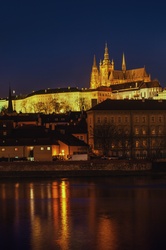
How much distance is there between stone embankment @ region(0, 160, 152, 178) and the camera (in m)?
54.1

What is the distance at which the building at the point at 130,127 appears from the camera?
233 feet

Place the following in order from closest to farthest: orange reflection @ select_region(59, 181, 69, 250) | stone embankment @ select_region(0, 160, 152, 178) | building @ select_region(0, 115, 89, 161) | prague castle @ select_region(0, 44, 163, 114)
Result: orange reflection @ select_region(59, 181, 69, 250)
stone embankment @ select_region(0, 160, 152, 178)
building @ select_region(0, 115, 89, 161)
prague castle @ select_region(0, 44, 163, 114)

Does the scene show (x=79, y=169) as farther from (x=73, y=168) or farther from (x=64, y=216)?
(x=64, y=216)

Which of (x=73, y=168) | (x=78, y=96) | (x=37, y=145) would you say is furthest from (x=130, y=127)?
(x=78, y=96)

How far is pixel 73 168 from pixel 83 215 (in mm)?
24335

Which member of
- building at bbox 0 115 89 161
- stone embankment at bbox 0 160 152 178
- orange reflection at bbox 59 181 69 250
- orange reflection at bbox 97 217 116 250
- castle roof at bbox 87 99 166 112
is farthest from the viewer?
castle roof at bbox 87 99 166 112

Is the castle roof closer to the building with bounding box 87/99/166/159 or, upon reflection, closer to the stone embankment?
the building with bounding box 87/99/166/159

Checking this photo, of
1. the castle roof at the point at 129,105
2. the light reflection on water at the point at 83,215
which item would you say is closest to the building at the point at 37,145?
the castle roof at the point at 129,105

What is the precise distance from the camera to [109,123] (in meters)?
72.9

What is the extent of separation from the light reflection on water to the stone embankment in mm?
6927

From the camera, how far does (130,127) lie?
73.6 m

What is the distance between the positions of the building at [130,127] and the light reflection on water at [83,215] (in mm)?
23952

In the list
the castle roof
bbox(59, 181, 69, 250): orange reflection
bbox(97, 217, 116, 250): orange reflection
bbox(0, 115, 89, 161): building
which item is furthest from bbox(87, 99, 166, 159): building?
bbox(97, 217, 116, 250): orange reflection

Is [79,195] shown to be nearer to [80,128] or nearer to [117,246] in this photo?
[117,246]
